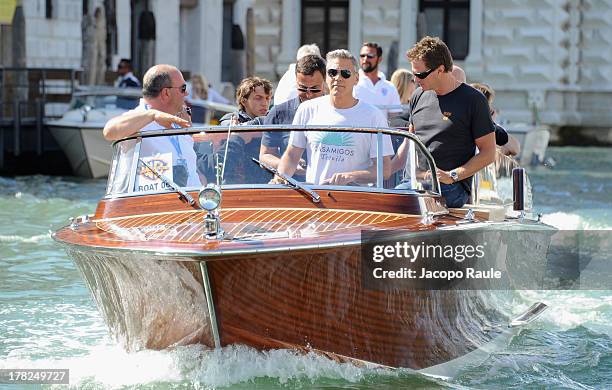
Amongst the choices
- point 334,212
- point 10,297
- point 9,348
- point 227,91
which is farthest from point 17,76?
point 334,212

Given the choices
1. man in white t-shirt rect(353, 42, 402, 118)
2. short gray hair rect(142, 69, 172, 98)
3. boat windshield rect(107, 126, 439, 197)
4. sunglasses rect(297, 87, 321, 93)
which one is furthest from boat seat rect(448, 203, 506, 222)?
man in white t-shirt rect(353, 42, 402, 118)

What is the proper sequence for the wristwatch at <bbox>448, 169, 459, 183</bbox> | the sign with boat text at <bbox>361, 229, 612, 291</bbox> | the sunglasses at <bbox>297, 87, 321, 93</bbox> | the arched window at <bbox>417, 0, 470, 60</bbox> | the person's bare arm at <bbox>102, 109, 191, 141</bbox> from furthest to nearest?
the arched window at <bbox>417, 0, 470, 60</bbox>
the sunglasses at <bbox>297, 87, 321, 93</bbox>
the wristwatch at <bbox>448, 169, 459, 183</bbox>
the person's bare arm at <bbox>102, 109, 191, 141</bbox>
the sign with boat text at <bbox>361, 229, 612, 291</bbox>

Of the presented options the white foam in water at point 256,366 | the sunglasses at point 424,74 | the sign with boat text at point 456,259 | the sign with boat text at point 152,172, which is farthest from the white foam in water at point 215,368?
the sunglasses at point 424,74

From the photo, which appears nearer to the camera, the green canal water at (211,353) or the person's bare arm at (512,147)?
the green canal water at (211,353)

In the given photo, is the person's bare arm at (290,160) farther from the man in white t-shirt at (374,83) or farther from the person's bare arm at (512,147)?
the man in white t-shirt at (374,83)

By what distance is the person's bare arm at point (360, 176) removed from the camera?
20.8 ft

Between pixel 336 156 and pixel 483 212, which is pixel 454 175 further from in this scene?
pixel 336 156

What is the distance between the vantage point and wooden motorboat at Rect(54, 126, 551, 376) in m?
5.70

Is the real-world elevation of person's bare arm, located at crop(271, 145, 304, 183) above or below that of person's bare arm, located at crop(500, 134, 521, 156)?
above

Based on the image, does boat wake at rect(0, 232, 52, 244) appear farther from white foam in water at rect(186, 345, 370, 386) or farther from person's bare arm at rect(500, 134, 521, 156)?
white foam in water at rect(186, 345, 370, 386)

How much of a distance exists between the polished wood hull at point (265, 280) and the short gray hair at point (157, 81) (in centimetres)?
→ 60

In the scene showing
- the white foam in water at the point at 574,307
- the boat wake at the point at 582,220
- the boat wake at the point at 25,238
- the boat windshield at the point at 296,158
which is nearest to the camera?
the boat windshield at the point at 296,158

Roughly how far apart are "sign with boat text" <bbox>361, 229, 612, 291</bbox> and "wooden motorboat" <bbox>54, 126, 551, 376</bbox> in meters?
0.03

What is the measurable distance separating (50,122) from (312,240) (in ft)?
40.2
